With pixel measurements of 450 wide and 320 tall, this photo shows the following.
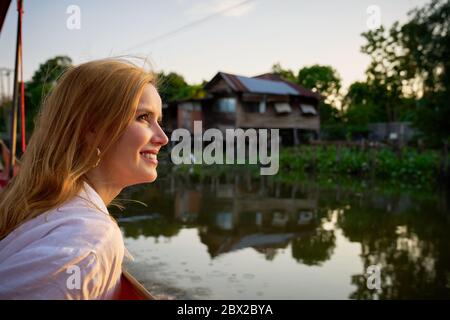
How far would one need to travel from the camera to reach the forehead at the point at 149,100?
72cm

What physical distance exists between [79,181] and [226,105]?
1880 centimetres

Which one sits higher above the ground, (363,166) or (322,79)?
(322,79)

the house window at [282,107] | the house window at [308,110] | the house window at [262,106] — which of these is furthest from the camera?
the house window at [308,110]

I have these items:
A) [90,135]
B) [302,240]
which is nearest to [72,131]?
[90,135]

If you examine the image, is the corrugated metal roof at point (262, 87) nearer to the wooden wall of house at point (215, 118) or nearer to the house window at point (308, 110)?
the house window at point (308, 110)

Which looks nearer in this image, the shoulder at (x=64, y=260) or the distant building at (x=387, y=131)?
the shoulder at (x=64, y=260)

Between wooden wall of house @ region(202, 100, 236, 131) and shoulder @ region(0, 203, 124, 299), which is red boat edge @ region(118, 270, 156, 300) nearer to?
shoulder @ region(0, 203, 124, 299)

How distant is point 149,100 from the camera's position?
73 centimetres

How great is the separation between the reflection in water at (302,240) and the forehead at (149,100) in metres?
2.91

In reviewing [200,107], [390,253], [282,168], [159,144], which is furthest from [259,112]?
[159,144]

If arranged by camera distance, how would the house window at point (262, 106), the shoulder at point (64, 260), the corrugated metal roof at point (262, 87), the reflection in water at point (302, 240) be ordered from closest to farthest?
the shoulder at point (64, 260) < the reflection in water at point (302, 240) < the corrugated metal roof at point (262, 87) < the house window at point (262, 106)

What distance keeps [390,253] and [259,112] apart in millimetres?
13516

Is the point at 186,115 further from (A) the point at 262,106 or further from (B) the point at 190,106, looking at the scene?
(A) the point at 262,106
